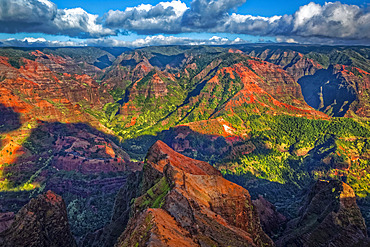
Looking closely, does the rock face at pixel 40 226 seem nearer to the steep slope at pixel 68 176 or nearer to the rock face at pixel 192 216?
the rock face at pixel 192 216

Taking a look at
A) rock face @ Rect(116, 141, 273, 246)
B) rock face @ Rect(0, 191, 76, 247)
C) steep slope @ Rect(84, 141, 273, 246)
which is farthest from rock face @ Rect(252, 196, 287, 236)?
rock face @ Rect(0, 191, 76, 247)

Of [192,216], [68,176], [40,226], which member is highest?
[192,216]

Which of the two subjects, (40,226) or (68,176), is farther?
(68,176)

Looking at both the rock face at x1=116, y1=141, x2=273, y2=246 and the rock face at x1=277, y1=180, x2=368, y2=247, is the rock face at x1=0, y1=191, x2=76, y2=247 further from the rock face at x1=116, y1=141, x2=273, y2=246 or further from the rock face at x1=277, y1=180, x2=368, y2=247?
the rock face at x1=277, y1=180, x2=368, y2=247

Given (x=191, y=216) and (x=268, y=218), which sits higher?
(x=191, y=216)

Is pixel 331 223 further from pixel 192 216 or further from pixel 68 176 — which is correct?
pixel 68 176

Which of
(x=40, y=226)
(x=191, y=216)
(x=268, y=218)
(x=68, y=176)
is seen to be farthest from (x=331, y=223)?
(x=68, y=176)
